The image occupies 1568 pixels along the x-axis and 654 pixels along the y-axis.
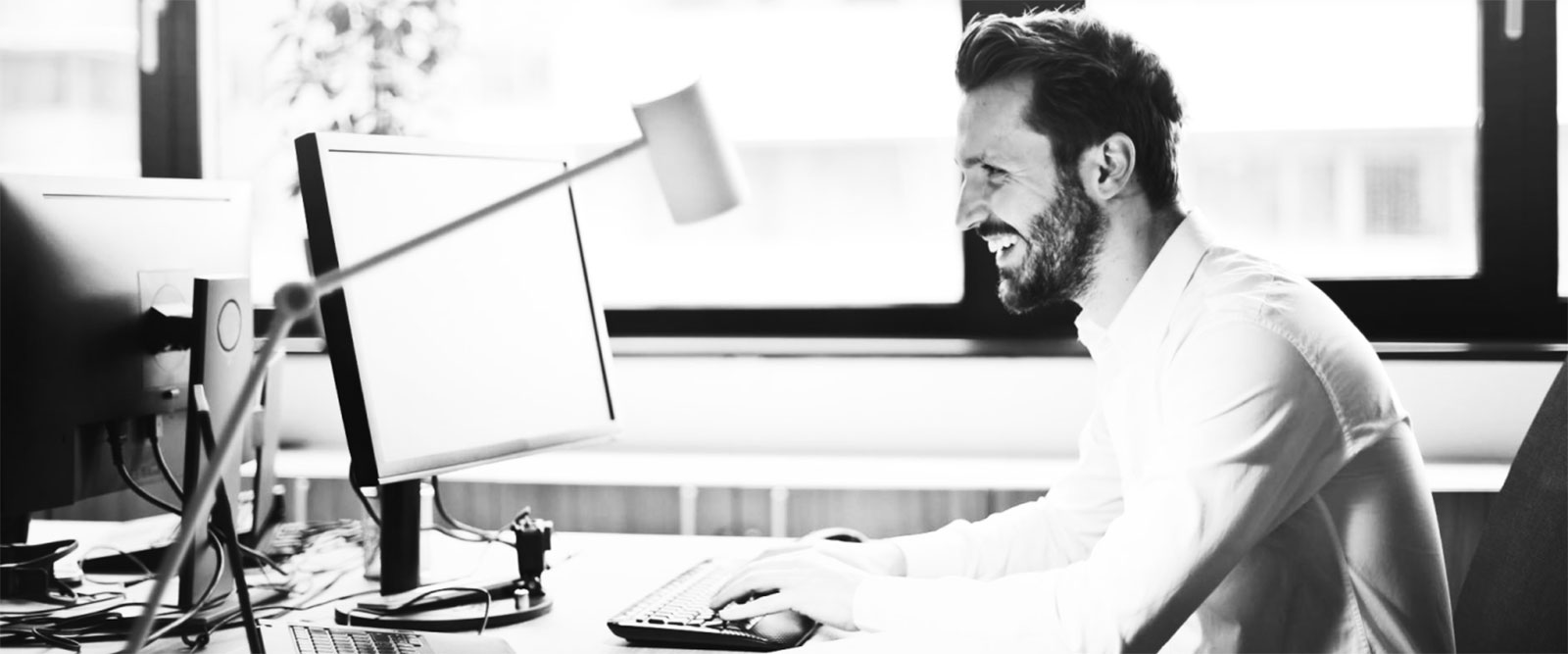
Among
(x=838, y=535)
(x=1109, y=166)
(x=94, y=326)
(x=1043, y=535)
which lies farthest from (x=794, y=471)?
(x=94, y=326)

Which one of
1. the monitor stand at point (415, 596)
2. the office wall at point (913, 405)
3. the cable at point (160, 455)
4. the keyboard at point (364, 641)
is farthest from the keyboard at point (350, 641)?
the office wall at point (913, 405)

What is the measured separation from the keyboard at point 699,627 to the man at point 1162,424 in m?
0.02

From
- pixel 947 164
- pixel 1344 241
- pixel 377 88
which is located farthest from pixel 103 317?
pixel 1344 241

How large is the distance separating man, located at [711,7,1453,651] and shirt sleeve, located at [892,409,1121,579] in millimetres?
90

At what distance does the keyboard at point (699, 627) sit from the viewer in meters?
1.34

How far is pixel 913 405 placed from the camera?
275 cm

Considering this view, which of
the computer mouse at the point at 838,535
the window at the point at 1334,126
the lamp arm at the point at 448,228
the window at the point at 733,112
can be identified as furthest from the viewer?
the window at the point at 733,112

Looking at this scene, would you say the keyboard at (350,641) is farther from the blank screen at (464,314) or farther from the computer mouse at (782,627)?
the computer mouse at (782,627)

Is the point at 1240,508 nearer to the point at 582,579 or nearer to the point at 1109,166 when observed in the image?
the point at 1109,166

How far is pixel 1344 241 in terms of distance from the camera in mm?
2713

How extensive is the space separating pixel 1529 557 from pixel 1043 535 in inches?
21.2

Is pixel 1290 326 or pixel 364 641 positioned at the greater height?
pixel 1290 326

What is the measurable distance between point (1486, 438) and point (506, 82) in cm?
221

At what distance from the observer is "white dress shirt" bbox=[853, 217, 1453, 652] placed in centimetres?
116
